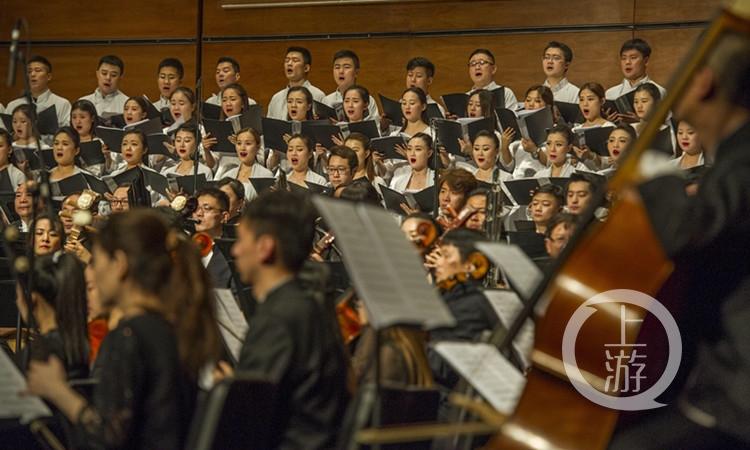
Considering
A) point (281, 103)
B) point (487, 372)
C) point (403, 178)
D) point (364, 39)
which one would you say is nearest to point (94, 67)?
point (281, 103)

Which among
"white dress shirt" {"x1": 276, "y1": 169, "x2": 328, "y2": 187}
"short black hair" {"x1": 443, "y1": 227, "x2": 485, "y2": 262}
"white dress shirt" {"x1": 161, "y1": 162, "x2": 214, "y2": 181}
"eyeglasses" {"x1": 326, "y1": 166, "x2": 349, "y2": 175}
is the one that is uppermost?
"eyeglasses" {"x1": 326, "y1": 166, "x2": 349, "y2": 175}

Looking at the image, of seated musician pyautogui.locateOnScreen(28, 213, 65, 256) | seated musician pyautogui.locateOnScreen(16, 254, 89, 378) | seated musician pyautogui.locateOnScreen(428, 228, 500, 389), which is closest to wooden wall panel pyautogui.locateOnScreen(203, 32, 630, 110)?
seated musician pyautogui.locateOnScreen(28, 213, 65, 256)

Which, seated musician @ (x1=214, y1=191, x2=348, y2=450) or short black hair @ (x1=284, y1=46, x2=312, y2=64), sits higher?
short black hair @ (x1=284, y1=46, x2=312, y2=64)

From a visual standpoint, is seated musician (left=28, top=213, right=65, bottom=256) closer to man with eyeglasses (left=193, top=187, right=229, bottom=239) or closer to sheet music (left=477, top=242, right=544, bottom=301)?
man with eyeglasses (left=193, top=187, right=229, bottom=239)

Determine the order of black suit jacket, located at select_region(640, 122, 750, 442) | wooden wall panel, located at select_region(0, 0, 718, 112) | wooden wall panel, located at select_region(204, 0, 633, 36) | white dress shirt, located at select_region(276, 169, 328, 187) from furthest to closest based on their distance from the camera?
wooden wall panel, located at select_region(204, 0, 633, 36)
wooden wall panel, located at select_region(0, 0, 718, 112)
white dress shirt, located at select_region(276, 169, 328, 187)
black suit jacket, located at select_region(640, 122, 750, 442)

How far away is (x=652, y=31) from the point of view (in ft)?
31.0

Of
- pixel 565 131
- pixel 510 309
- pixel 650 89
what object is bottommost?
pixel 510 309

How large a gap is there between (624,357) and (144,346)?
104 cm

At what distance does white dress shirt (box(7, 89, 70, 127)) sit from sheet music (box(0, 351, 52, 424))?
24.6 feet

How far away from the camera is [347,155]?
23.5 ft

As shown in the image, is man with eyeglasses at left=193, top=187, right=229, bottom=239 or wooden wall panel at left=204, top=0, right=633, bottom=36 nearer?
man with eyeglasses at left=193, top=187, right=229, bottom=239

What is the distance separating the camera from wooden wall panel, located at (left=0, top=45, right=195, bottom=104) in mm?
10883

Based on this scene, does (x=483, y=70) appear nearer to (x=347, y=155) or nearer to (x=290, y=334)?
(x=347, y=155)

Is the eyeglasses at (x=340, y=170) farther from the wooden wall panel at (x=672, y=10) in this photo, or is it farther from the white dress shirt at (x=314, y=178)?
the wooden wall panel at (x=672, y=10)
